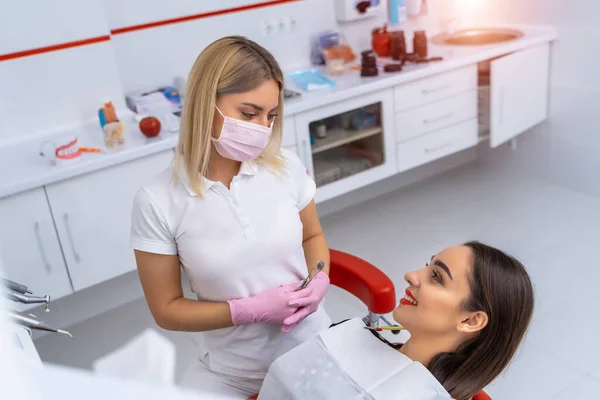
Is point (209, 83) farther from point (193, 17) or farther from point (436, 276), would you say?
point (193, 17)

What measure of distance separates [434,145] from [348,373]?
2260 millimetres

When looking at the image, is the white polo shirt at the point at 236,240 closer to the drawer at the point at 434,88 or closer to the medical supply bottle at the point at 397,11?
the drawer at the point at 434,88

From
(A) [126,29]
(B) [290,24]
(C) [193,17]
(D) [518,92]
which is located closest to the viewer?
(A) [126,29]

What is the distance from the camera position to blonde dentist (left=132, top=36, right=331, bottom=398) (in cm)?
154

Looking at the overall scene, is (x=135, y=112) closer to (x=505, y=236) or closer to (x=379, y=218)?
(x=379, y=218)

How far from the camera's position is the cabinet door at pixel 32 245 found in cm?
241

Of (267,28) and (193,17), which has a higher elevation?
(193,17)

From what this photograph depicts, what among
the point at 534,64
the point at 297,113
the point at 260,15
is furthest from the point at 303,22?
the point at 534,64

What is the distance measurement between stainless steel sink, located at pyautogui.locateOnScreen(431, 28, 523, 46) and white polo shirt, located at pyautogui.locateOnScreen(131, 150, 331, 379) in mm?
2392

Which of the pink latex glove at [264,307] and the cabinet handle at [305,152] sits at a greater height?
the pink latex glove at [264,307]

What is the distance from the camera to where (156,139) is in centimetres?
263

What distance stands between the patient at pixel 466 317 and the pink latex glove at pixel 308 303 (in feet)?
0.49

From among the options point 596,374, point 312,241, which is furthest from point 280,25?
A: point 596,374

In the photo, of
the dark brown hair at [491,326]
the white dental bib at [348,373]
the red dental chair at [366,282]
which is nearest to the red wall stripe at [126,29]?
the red dental chair at [366,282]
